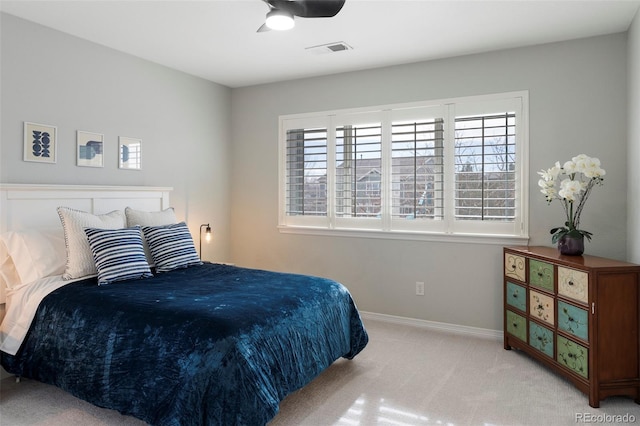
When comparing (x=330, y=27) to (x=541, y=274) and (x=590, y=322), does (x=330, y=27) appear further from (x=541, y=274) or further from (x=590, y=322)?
(x=590, y=322)

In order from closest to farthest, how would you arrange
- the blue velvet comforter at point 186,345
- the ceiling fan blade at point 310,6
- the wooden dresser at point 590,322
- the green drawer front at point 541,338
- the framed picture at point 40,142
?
1. the blue velvet comforter at point 186,345
2. the ceiling fan blade at point 310,6
3. the wooden dresser at point 590,322
4. the green drawer front at point 541,338
5. the framed picture at point 40,142

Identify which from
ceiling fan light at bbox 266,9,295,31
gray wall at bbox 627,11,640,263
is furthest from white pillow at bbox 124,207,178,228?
gray wall at bbox 627,11,640,263

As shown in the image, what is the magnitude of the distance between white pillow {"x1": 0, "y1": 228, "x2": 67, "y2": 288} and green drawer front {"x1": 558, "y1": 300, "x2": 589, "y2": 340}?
3545 mm

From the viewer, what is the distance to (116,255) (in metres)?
3.00

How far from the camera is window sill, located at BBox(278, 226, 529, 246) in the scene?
3834mm

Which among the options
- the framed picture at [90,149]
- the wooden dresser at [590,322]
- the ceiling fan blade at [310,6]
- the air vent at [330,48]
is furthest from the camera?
the air vent at [330,48]

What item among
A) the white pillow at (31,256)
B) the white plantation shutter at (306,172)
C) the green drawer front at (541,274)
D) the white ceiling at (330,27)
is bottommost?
the green drawer front at (541,274)

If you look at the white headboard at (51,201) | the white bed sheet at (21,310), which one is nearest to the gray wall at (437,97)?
the white headboard at (51,201)

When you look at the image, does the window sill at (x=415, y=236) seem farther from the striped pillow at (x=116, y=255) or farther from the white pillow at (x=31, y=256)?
the white pillow at (x=31, y=256)

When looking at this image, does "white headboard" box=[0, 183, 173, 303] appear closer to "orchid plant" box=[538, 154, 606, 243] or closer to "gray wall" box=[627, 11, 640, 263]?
"orchid plant" box=[538, 154, 606, 243]

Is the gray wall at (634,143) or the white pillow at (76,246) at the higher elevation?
the gray wall at (634,143)

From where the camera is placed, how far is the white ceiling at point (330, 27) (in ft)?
9.78

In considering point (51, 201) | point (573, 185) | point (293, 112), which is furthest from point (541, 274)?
point (51, 201)

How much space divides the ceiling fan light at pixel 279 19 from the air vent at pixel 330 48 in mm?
1113
